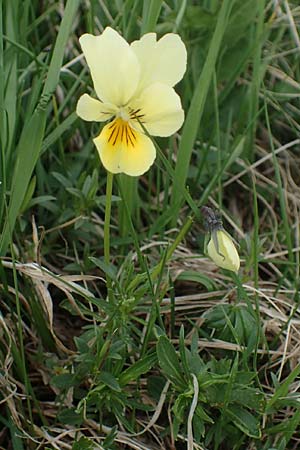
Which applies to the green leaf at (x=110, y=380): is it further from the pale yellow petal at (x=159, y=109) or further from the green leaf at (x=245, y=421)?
the pale yellow petal at (x=159, y=109)

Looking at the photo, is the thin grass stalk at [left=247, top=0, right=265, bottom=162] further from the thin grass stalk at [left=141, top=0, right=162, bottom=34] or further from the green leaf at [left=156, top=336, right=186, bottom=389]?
the green leaf at [left=156, top=336, right=186, bottom=389]

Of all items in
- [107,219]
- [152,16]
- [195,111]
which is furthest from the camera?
[195,111]

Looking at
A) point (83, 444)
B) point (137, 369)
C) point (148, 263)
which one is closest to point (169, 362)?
point (137, 369)

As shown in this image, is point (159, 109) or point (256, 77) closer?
point (159, 109)

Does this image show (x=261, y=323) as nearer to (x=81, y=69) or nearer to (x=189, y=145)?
→ (x=189, y=145)

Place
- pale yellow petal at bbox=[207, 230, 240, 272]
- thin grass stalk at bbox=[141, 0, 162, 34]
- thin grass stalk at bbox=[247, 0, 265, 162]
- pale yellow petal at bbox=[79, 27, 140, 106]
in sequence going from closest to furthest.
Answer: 1. pale yellow petal at bbox=[79, 27, 140, 106]
2. pale yellow petal at bbox=[207, 230, 240, 272]
3. thin grass stalk at bbox=[141, 0, 162, 34]
4. thin grass stalk at bbox=[247, 0, 265, 162]

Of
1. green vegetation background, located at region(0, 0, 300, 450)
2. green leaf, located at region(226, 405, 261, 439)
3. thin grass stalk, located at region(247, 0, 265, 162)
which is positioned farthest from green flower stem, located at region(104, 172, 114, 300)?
thin grass stalk, located at region(247, 0, 265, 162)

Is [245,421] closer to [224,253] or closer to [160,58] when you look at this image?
[224,253]
